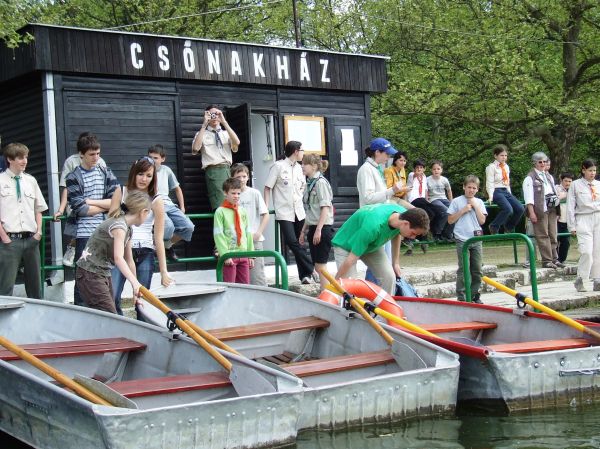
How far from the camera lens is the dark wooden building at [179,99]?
41.9ft

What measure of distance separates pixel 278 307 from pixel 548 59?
21.3 meters

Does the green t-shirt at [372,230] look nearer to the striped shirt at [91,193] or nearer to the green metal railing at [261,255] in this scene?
the green metal railing at [261,255]

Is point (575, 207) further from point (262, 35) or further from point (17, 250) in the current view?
point (262, 35)

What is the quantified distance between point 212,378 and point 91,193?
3896 mm

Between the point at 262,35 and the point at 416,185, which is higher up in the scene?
the point at 262,35

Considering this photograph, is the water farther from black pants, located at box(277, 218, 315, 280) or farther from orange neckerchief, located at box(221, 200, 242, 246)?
black pants, located at box(277, 218, 315, 280)

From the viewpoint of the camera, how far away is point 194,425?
5.59 meters

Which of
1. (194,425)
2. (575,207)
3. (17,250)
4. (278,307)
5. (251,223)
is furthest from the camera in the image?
(575,207)

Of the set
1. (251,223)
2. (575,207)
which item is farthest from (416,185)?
→ (251,223)

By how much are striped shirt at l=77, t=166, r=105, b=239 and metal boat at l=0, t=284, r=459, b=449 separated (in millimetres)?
1190

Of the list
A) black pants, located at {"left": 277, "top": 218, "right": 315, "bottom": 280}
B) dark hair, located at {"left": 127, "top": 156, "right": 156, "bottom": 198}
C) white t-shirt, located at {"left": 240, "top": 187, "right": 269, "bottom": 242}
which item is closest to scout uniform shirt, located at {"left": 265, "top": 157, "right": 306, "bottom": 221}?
black pants, located at {"left": 277, "top": 218, "right": 315, "bottom": 280}

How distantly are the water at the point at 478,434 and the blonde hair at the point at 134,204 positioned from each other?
1.97 m

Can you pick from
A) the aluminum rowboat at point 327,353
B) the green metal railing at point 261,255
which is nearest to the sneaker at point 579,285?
the green metal railing at point 261,255

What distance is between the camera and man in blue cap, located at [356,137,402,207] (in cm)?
1150
